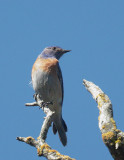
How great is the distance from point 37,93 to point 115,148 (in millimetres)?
4846

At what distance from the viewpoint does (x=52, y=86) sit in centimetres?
1021

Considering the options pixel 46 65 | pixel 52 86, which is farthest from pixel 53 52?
pixel 52 86

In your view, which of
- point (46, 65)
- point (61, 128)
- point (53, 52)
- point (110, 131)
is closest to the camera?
point (110, 131)

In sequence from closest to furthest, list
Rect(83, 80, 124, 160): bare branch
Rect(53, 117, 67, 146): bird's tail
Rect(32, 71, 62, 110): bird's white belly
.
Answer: Rect(83, 80, 124, 160): bare branch
Rect(53, 117, 67, 146): bird's tail
Rect(32, 71, 62, 110): bird's white belly

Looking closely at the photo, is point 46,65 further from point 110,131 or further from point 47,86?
point 110,131

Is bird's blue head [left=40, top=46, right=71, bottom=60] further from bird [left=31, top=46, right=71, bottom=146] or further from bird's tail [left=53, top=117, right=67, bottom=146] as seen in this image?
bird's tail [left=53, top=117, right=67, bottom=146]

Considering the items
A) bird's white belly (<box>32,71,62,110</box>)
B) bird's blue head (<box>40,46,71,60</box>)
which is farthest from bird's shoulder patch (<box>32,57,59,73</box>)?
bird's blue head (<box>40,46,71,60</box>)

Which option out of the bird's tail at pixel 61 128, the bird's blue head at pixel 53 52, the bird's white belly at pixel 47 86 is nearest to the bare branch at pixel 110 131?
the bird's tail at pixel 61 128

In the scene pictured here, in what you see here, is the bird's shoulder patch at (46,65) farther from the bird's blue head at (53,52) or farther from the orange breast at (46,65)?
the bird's blue head at (53,52)

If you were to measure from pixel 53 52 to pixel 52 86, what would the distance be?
5.64 feet

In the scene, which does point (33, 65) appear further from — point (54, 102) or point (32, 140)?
point (32, 140)

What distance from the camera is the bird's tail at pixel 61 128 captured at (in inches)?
385

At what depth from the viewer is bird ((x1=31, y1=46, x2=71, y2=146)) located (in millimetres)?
10008

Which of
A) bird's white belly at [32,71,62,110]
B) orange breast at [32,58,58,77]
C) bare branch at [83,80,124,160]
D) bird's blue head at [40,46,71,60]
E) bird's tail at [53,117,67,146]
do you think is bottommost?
bare branch at [83,80,124,160]
